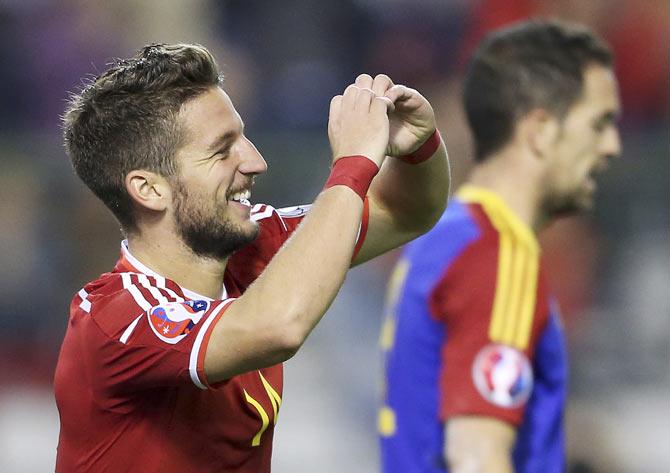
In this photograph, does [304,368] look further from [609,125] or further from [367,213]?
[367,213]

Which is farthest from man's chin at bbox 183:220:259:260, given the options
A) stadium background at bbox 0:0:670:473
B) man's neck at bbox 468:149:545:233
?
stadium background at bbox 0:0:670:473

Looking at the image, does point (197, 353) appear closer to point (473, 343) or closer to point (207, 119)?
point (207, 119)

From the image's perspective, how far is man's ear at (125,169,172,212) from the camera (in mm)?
3082

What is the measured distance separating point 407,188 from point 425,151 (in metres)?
0.17

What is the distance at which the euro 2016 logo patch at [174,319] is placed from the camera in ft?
9.14

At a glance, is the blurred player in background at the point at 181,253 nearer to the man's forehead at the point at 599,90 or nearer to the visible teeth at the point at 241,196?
the visible teeth at the point at 241,196

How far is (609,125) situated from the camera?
4.47m

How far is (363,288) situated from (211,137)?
4.35 meters

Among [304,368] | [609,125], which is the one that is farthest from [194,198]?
[304,368]

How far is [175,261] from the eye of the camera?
10.3 feet

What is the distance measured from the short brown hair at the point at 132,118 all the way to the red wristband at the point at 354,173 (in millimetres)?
474

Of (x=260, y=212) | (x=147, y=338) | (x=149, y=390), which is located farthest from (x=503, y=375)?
(x=147, y=338)

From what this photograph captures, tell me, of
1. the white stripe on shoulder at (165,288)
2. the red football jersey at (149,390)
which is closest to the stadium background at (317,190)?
the red football jersey at (149,390)

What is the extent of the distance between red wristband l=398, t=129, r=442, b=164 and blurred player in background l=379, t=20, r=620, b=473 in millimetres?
570
